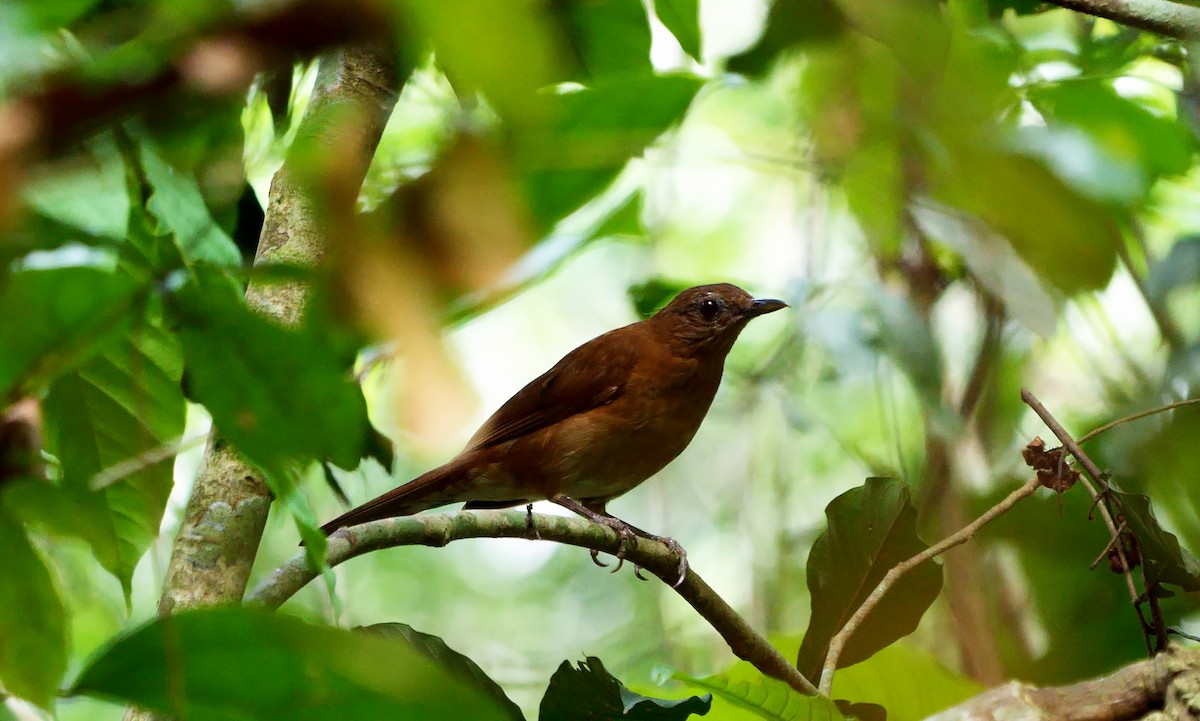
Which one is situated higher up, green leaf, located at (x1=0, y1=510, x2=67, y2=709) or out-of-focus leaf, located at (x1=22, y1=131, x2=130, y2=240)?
out-of-focus leaf, located at (x1=22, y1=131, x2=130, y2=240)

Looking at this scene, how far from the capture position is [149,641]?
78cm

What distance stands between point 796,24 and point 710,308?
3.23 meters

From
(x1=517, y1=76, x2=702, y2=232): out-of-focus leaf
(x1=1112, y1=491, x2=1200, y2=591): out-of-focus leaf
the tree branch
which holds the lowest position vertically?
the tree branch

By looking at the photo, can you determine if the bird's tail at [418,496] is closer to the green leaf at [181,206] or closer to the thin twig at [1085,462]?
the thin twig at [1085,462]

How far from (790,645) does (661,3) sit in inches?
66.0

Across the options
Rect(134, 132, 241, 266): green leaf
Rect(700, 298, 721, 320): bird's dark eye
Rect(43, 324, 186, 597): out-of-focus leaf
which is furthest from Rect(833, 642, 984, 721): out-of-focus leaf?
Rect(700, 298, 721, 320): bird's dark eye

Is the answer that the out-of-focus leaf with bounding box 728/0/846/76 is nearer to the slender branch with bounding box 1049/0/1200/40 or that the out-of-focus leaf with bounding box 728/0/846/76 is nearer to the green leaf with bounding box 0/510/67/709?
the slender branch with bounding box 1049/0/1200/40

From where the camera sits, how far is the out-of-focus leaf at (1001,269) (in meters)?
2.90

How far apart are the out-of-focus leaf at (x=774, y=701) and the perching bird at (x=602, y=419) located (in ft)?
7.94

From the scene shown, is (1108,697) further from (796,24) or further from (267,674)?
(267,674)

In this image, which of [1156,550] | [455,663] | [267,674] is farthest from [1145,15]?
[267,674]

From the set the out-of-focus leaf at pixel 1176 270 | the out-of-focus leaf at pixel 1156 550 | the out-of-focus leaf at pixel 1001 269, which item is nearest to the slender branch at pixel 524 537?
the out-of-focus leaf at pixel 1156 550

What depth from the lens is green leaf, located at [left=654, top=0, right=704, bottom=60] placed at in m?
1.79

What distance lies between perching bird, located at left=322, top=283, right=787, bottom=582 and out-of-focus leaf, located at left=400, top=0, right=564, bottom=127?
378 cm
